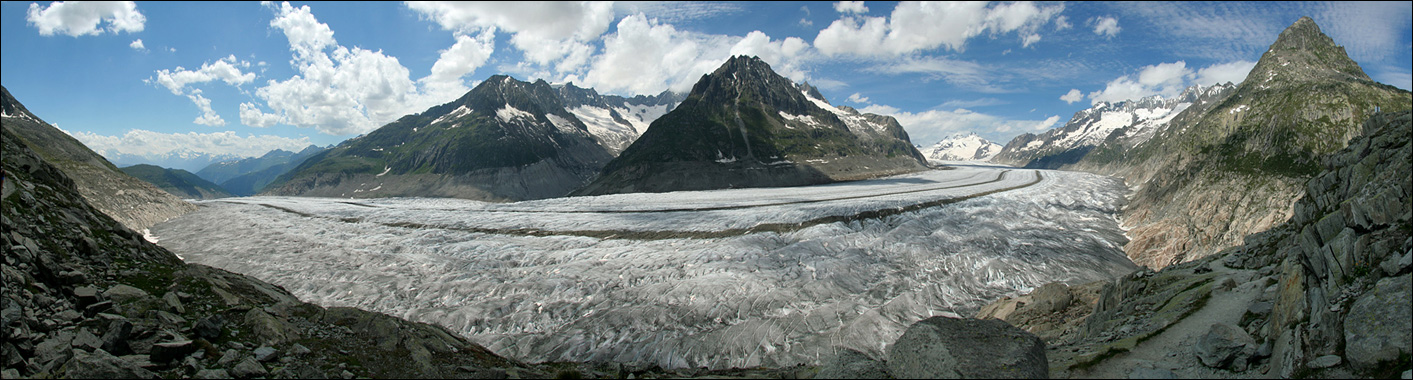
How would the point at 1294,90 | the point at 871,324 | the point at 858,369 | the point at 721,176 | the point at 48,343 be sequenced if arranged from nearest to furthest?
1. the point at 48,343
2. the point at 858,369
3. the point at 871,324
4. the point at 1294,90
5. the point at 721,176

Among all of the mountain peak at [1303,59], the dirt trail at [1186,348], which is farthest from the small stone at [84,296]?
the mountain peak at [1303,59]

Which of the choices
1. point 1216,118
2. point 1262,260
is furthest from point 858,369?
point 1216,118

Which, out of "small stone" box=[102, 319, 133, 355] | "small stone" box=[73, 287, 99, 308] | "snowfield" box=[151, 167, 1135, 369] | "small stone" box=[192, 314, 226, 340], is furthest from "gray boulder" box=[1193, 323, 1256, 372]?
"small stone" box=[73, 287, 99, 308]

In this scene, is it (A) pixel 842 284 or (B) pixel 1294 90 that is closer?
(A) pixel 842 284

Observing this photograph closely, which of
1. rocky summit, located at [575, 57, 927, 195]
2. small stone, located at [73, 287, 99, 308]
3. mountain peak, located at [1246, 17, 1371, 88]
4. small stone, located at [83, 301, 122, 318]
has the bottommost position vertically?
small stone, located at [83, 301, 122, 318]

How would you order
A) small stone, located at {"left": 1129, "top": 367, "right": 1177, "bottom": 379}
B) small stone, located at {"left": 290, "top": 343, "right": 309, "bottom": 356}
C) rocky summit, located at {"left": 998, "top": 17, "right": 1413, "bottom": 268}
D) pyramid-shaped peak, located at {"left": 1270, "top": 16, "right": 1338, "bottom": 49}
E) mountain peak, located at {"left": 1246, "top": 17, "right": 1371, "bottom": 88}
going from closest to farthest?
small stone, located at {"left": 1129, "top": 367, "right": 1177, "bottom": 379} → small stone, located at {"left": 290, "top": 343, "right": 309, "bottom": 356} → rocky summit, located at {"left": 998, "top": 17, "right": 1413, "bottom": 268} → mountain peak, located at {"left": 1246, "top": 17, "right": 1371, "bottom": 88} → pyramid-shaped peak, located at {"left": 1270, "top": 16, "right": 1338, "bottom": 49}

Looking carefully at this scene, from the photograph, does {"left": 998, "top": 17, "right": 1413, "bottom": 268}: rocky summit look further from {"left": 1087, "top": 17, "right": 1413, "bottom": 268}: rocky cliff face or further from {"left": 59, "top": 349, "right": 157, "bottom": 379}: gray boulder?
{"left": 59, "top": 349, "right": 157, "bottom": 379}: gray boulder

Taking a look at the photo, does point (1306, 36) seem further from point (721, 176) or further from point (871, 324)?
point (871, 324)
